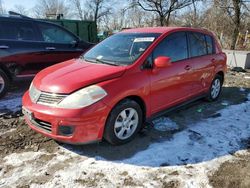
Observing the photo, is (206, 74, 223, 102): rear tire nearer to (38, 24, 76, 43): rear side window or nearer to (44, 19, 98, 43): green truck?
(38, 24, 76, 43): rear side window

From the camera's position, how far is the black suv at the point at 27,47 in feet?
18.5

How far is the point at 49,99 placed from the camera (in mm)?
3309

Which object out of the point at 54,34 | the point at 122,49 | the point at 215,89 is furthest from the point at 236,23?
the point at 122,49

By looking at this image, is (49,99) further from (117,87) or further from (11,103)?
(11,103)

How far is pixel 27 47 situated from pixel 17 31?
418 mm

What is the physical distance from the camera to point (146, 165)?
10.6 feet

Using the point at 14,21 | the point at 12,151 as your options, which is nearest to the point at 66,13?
the point at 14,21

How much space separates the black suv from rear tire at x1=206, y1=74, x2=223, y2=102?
11.4ft

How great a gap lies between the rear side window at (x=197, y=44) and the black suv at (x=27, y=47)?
309 centimetres

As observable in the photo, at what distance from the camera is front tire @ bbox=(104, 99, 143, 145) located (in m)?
3.40

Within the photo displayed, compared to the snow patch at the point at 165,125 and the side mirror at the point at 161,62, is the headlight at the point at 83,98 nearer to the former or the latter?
the side mirror at the point at 161,62

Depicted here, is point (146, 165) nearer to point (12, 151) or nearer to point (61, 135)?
point (61, 135)

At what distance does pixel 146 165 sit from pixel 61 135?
43.7 inches

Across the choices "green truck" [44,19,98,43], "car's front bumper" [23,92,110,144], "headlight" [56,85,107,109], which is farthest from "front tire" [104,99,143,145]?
"green truck" [44,19,98,43]
